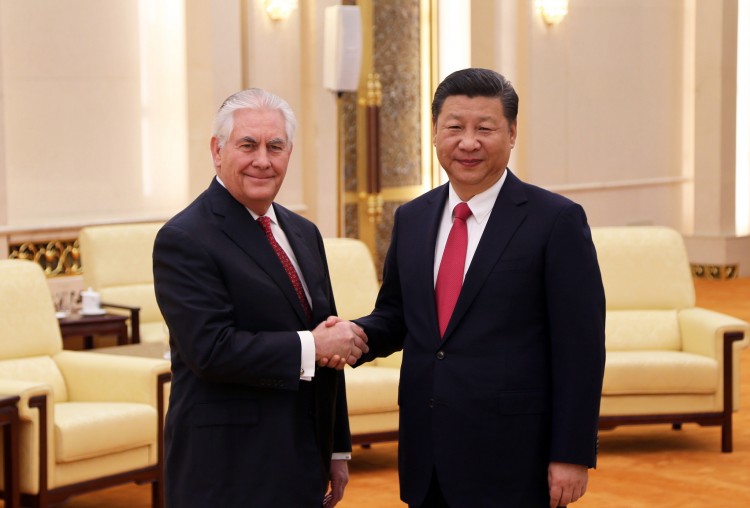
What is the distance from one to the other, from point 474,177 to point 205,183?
6.98 metres

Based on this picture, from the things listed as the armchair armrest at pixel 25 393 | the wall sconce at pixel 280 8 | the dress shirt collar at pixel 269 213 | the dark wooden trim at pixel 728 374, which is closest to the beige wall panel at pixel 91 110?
the wall sconce at pixel 280 8

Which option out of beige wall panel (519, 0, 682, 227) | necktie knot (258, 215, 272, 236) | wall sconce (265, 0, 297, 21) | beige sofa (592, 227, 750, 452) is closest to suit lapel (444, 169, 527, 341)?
necktie knot (258, 215, 272, 236)

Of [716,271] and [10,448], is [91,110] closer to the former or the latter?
[10,448]

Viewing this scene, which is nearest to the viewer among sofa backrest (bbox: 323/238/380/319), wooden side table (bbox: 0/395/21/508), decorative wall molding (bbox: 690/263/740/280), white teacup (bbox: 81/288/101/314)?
wooden side table (bbox: 0/395/21/508)

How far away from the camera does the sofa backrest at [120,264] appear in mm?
7574

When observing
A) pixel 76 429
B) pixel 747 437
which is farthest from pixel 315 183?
pixel 76 429

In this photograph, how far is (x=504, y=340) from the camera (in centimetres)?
293

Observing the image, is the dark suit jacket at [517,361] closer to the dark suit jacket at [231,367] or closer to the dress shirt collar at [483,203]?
the dress shirt collar at [483,203]

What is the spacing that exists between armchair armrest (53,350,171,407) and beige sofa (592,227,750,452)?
2.27 m

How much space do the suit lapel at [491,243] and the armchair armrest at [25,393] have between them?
2.47m

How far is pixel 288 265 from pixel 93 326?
14.7ft

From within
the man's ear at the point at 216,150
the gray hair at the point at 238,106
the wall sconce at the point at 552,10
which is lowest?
the man's ear at the point at 216,150

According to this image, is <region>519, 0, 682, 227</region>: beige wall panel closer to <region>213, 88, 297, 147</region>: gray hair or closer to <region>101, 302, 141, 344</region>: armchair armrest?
<region>101, 302, 141, 344</region>: armchair armrest

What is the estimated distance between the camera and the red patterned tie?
298cm
